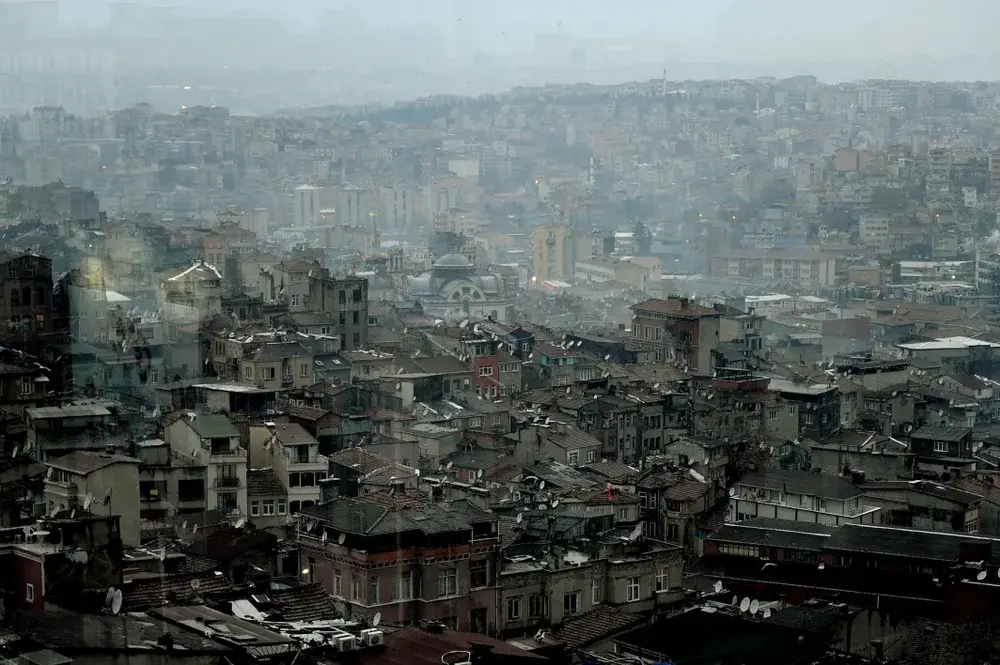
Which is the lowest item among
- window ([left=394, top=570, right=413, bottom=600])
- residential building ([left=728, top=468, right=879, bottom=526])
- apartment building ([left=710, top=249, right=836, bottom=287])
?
apartment building ([left=710, top=249, right=836, bottom=287])

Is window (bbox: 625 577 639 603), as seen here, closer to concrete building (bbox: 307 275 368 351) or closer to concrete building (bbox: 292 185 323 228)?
concrete building (bbox: 307 275 368 351)

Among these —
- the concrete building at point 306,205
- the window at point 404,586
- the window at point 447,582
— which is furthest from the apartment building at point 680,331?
the concrete building at point 306,205

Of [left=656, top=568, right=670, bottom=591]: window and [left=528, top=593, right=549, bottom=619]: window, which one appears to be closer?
[left=528, top=593, right=549, bottom=619]: window

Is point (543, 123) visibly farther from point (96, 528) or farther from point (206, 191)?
point (96, 528)

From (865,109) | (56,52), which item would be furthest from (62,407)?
(865,109)

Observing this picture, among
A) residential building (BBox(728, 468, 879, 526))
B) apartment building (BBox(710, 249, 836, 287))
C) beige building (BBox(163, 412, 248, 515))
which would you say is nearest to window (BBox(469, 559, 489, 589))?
beige building (BBox(163, 412, 248, 515))

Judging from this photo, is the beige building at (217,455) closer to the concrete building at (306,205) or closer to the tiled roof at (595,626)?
the tiled roof at (595,626)
